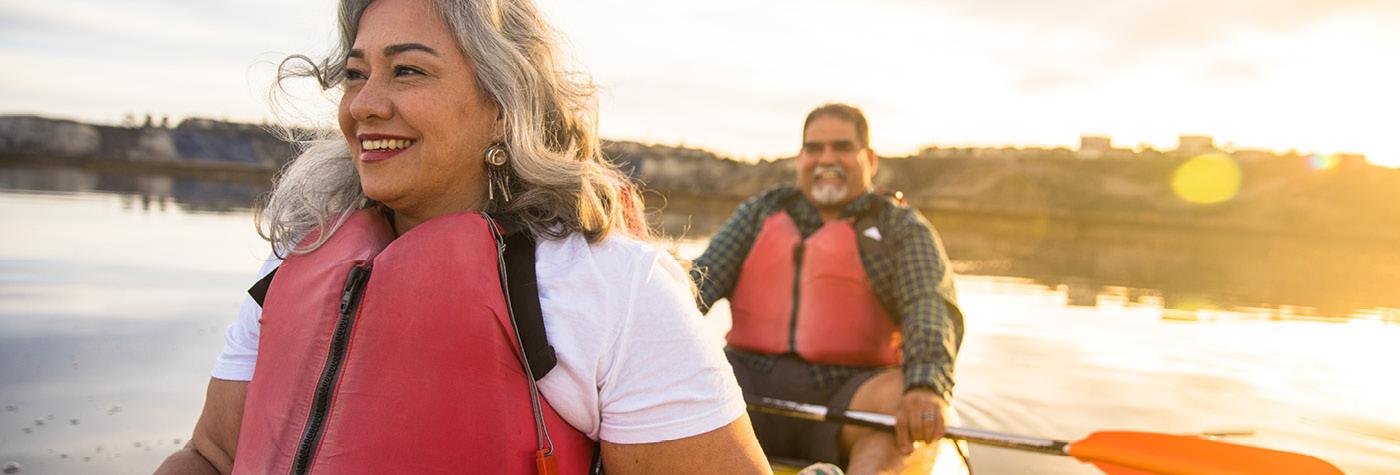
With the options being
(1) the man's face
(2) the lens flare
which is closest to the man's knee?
(1) the man's face

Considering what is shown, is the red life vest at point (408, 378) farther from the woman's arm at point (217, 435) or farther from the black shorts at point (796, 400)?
the black shorts at point (796, 400)

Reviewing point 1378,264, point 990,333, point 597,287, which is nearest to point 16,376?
point 597,287

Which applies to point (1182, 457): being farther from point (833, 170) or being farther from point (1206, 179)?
point (1206, 179)

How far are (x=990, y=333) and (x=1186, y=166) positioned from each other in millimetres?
42466

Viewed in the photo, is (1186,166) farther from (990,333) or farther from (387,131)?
(387,131)

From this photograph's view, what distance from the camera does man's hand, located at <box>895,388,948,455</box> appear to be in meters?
3.54

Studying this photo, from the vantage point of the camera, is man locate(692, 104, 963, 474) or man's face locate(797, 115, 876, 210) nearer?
man locate(692, 104, 963, 474)

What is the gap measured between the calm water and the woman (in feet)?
10.3

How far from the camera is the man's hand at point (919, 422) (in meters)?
3.54

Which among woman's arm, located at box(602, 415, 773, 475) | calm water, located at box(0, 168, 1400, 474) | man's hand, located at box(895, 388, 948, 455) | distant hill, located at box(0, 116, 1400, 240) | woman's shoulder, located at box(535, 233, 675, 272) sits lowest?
calm water, located at box(0, 168, 1400, 474)

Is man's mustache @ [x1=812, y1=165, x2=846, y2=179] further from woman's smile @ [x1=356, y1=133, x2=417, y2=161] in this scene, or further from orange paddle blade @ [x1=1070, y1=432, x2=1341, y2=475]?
woman's smile @ [x1=356, y1=133, x2=417, y2=161]

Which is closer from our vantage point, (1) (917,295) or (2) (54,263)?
(1) (917,295)

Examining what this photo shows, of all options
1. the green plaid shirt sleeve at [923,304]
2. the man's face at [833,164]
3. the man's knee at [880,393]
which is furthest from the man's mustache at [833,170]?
the man's knee at [880,393]

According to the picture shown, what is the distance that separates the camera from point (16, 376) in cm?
521
